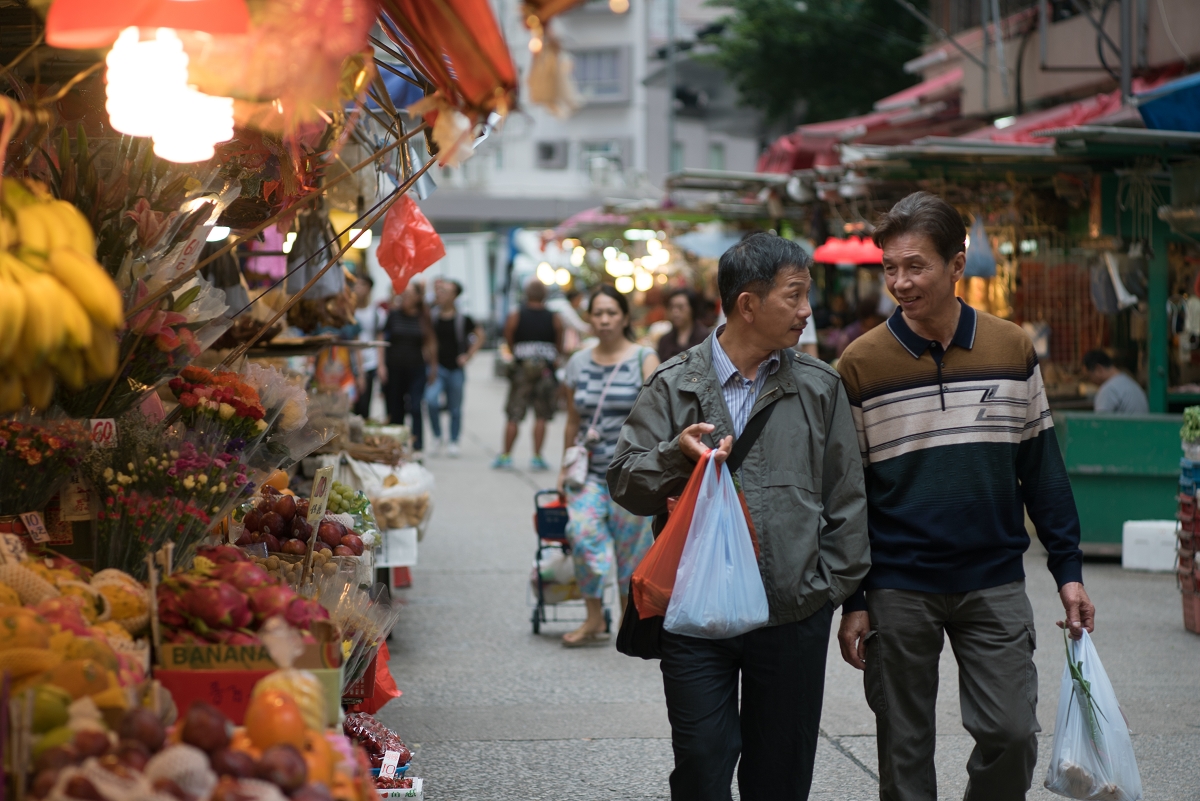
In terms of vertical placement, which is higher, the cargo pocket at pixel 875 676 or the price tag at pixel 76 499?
the price tag at pixel 76 499

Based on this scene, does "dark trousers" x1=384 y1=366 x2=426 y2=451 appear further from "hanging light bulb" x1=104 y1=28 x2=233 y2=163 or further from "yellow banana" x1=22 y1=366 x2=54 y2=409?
"yellow banana" x1=22 y1=366 x2=54 y2=409

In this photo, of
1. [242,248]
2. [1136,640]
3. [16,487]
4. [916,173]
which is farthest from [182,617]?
[916,173]

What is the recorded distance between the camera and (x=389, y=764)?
A: 3.88 meters

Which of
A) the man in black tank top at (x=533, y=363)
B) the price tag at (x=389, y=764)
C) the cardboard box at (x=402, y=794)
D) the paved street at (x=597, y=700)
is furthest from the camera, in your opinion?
the man in black tank top at (x=533, y=363)

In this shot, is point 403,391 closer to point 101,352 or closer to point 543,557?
point 543,557

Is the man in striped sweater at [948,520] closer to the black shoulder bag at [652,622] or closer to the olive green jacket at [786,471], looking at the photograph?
the olive green jacket at [786,471]

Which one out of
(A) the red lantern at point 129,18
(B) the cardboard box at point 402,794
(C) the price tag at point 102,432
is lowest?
(B) the cardboard box at point 402,794

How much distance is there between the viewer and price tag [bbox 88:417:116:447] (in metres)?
3.12

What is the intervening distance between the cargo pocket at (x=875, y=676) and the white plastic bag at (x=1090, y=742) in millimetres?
543

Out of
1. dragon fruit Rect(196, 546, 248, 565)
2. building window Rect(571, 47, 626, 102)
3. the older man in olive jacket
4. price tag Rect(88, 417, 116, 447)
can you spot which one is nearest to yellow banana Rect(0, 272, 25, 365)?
dragon fruit Rect(196, 546, 248, 565)

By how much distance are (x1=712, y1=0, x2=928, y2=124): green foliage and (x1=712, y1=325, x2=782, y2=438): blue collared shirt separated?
19.4 meters

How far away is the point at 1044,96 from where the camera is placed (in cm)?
1462

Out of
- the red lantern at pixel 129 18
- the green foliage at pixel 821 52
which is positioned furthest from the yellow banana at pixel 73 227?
the green foliage at pixel 821 52

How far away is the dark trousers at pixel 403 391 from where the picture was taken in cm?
1433
